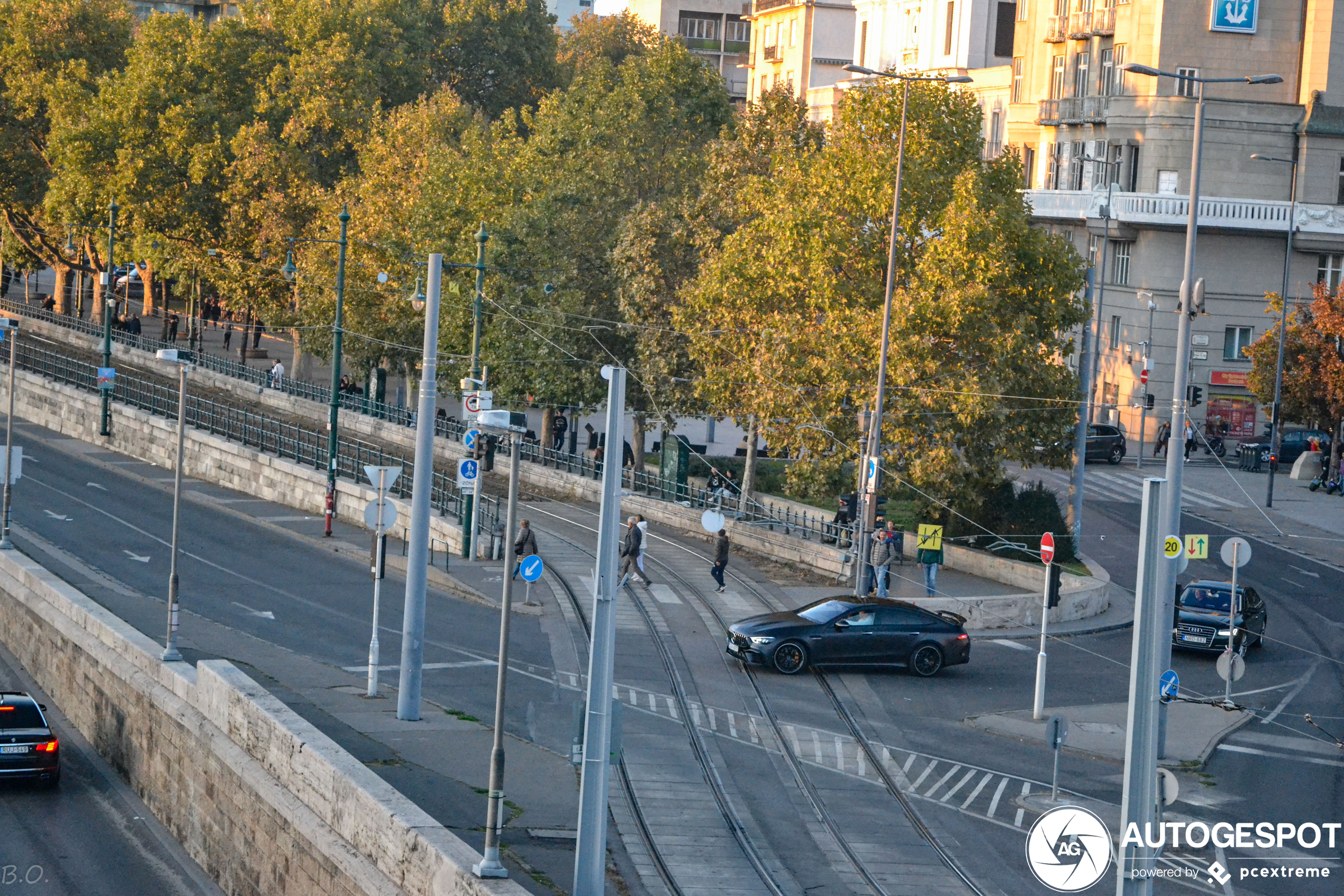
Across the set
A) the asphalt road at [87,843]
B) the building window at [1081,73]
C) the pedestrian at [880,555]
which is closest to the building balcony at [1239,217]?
the building window at [1081,73]

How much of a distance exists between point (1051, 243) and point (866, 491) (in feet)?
27.6

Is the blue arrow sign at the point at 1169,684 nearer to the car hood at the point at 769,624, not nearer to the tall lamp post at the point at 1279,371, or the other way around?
the car hood at the point at 769,624

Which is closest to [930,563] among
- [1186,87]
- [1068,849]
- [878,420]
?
[878,420]

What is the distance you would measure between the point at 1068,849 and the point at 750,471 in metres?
23.3

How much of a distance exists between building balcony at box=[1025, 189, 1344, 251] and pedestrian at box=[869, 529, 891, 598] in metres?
29.1

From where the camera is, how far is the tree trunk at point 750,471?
40.2 m

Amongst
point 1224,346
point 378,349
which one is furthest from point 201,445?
point 1224,346

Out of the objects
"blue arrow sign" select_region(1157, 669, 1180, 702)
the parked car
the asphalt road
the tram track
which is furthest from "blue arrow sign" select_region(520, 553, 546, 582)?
the parked car

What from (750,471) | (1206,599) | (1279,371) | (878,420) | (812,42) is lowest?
(1206,599)

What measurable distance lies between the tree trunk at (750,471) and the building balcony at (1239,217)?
21.8m

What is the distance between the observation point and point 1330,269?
56.8 meters

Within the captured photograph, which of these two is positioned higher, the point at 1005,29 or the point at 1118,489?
the point at 1005,29

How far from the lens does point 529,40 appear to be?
78188mm

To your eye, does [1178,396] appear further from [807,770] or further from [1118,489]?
→ [1118,489]
